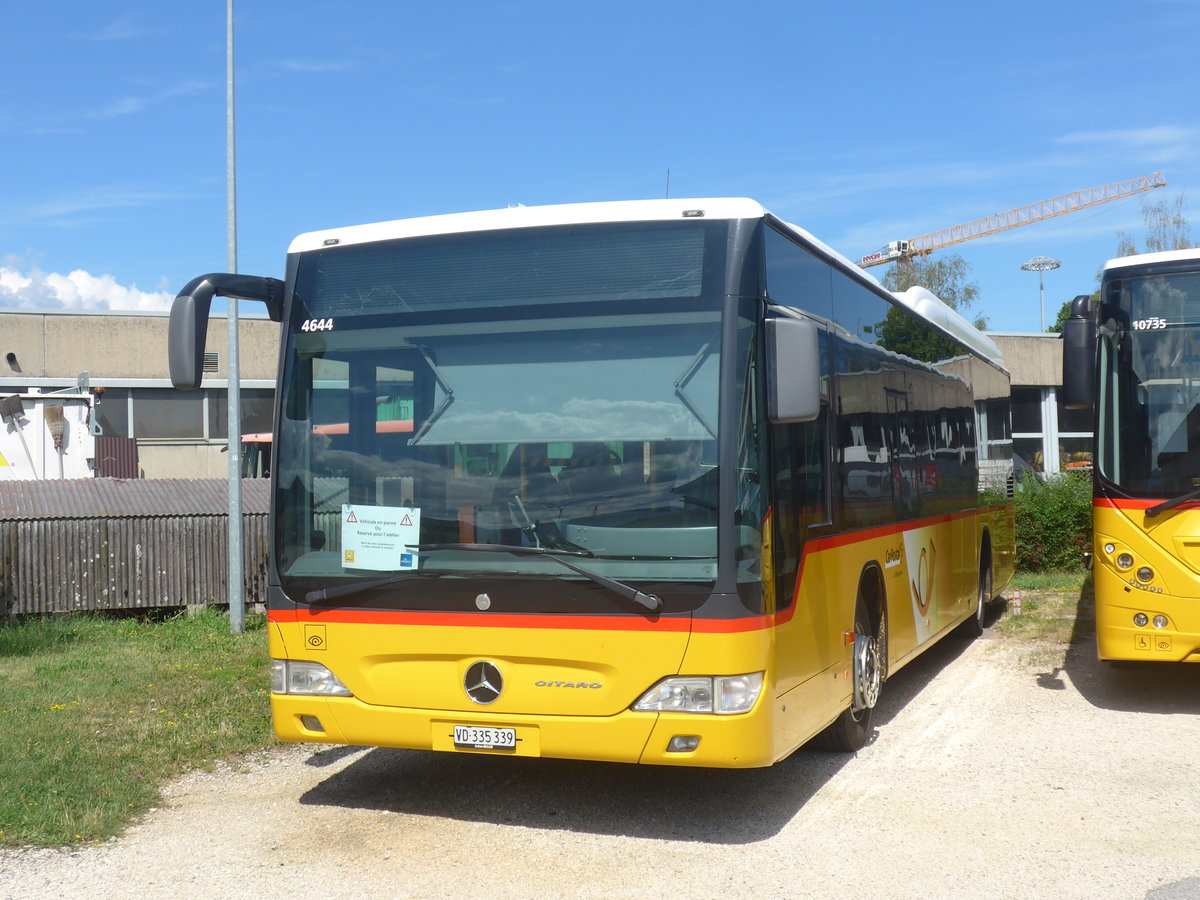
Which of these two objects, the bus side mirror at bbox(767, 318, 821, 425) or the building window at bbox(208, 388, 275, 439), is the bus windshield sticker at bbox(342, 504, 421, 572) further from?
the building window at bbox(208, 388, 275, 439)

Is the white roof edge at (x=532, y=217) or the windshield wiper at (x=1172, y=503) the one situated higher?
the white roof edge at (x=532, y=217)

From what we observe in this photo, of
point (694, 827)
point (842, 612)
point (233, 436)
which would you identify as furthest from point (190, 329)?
point (233, 436)

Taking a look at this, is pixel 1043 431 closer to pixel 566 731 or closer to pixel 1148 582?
pixel 1148 582

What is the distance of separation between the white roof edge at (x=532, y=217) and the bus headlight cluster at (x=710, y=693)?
210cm

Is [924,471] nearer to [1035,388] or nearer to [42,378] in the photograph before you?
[42,378]

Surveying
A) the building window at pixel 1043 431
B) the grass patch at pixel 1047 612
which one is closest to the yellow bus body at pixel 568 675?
the grass patch at pixel 1047 612

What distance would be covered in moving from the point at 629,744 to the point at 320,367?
7.73 feet

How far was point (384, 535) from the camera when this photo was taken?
19.5 ft

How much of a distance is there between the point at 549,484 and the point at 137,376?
26981 mm

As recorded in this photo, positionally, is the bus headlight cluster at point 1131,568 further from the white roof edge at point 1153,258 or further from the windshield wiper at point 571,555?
the windshield wiper at point 571,555

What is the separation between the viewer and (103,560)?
13625 millimetres

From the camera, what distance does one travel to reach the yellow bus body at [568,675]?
5.57 metres

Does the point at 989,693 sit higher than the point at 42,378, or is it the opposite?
the point at 42,378

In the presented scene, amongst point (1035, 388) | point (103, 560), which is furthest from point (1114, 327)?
point (1035, 388)
